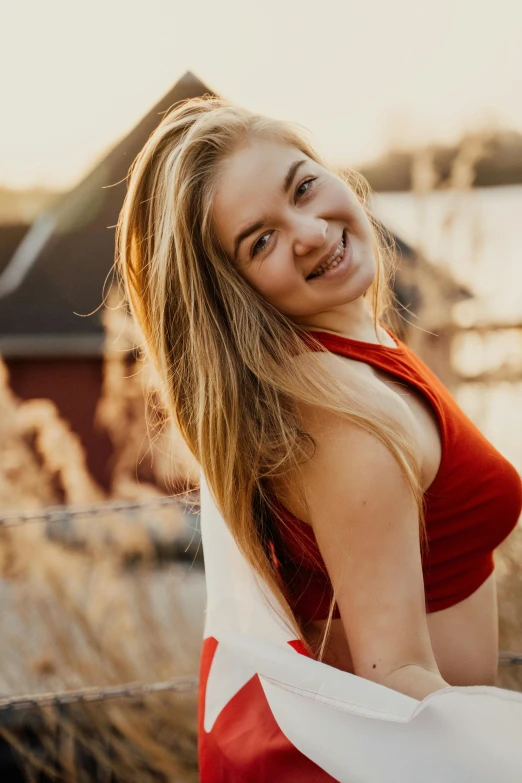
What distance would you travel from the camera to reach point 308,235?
4.20 feet

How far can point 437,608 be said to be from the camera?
1392mm

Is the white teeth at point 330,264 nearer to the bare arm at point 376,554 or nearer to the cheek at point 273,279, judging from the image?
the cheek at point 273,279

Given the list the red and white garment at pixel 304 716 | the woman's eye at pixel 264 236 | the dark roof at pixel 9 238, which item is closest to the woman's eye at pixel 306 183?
the woman's eye at pixel 264 236

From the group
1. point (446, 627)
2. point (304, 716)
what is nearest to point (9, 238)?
point (446, 627)

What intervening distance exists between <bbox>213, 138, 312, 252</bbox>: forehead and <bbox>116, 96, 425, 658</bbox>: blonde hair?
0.06ft

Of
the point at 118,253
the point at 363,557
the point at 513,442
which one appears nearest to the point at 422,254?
the point at 513,442

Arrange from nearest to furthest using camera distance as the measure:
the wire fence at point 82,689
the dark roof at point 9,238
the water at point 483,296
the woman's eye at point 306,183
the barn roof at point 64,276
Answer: the woman's eye at point 306,183
the wire fence at point 82,689
the water at point 483,296
the barn roof at point 64,276
the dark roof at point 9,238

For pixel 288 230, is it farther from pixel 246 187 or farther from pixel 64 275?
pixel 64 275

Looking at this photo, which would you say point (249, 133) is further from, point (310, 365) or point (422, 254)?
point (422, 254)

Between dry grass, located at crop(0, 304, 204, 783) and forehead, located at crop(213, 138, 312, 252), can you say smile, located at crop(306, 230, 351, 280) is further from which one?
dry grass, located at crop(0, 304, 204, 783)

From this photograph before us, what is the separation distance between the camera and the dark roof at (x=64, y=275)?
5.61 meters

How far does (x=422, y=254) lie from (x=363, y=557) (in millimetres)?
2000

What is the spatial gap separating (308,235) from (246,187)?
0.13m

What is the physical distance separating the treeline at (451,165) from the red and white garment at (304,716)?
187 centimetres
